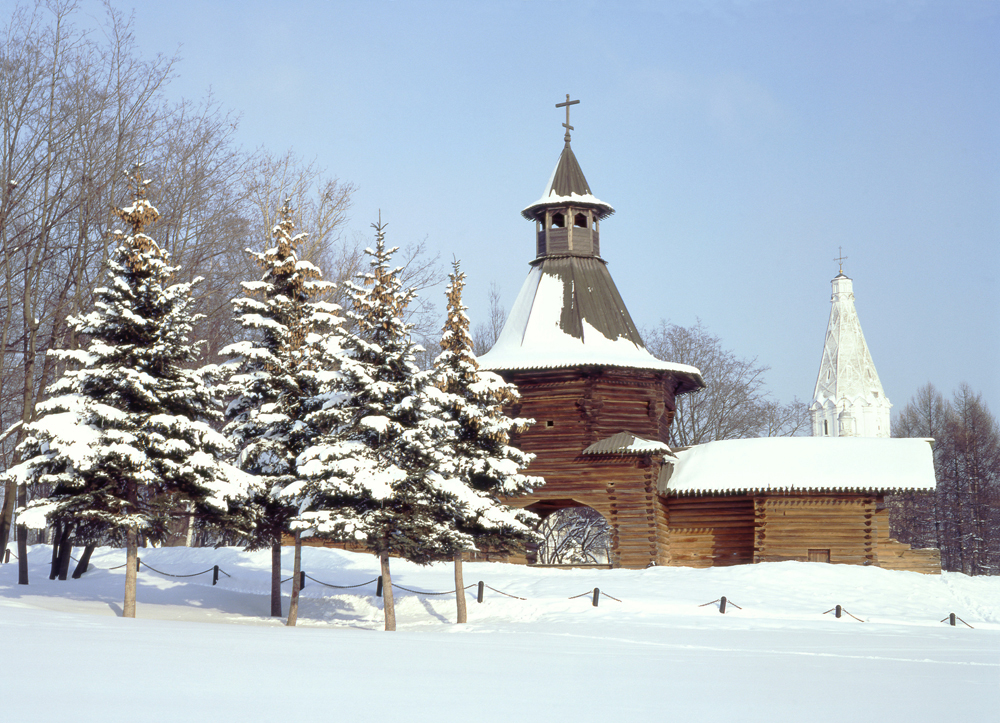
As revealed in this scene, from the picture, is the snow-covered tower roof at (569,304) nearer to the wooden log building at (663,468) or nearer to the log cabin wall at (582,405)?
the wooden log building at (663,468)

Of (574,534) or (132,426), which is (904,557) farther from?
(132,426)

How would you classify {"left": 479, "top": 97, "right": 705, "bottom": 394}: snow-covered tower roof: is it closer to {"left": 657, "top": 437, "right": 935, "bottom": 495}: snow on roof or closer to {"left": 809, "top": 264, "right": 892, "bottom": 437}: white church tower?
{"left": 657, "top": 437, "right": 935, "bottom": 495}: snow on roof

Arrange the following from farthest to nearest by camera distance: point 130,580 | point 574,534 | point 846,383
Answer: point 846,383 < point 574,534 < point 130,580

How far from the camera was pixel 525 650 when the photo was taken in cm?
1316

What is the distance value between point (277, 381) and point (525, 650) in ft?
30.5

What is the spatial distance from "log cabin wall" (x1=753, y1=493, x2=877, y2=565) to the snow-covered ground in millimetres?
2224

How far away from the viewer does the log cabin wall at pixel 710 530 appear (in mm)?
28609

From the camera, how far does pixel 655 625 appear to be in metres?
19.4

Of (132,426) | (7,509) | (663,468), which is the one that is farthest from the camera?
(663,468)

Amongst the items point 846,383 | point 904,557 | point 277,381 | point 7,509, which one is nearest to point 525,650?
point 277,381

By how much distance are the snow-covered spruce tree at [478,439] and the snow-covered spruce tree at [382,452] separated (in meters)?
1.13

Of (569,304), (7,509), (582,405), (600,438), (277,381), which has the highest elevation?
(569,304)

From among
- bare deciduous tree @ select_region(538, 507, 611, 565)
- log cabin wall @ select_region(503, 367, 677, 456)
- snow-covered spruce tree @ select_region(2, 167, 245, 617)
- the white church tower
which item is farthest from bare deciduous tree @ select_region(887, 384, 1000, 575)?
snow-covered spruce tree @ select_region(2, 167, 245, 617)

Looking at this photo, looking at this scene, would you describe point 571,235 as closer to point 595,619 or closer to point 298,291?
point 298,291
